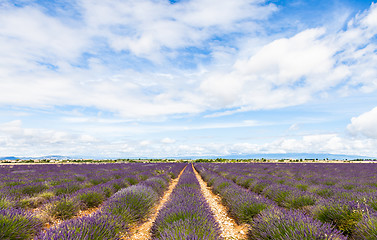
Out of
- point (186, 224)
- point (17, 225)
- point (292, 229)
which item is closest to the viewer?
point (292, 229)

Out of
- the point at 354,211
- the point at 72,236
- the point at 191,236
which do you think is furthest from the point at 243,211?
the point at 72,236

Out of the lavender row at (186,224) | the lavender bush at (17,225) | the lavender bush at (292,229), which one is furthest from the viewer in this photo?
the lavender bush at (17,225)

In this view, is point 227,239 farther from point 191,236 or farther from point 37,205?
point 37,205

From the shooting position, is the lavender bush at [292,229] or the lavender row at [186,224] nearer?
the lavender bush at [292,229]

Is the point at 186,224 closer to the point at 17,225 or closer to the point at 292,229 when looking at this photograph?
the point at 292,229

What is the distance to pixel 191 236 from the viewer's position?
2867 millimetres

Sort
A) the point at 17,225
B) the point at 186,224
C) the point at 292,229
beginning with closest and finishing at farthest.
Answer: the point at 292,229
the point at 186,224
the point at 17,225

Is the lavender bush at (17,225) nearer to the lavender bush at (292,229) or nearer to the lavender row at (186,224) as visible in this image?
the lavender row at (186,224)

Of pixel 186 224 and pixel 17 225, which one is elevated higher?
pixel 186 224

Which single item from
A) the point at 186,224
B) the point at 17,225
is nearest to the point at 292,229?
the point at 186,224

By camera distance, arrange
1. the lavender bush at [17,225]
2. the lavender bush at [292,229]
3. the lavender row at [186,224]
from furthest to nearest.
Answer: the lavender bush at [17,225] → the lavender row at [186,224] → the lavender bush at [292,229]

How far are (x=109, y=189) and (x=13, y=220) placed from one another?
4769 mm

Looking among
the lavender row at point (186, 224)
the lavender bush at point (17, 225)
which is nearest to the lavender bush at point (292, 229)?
the lavender row at point (186, 224)

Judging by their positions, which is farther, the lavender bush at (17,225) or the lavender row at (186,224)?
the lavender bush at (17,225)
